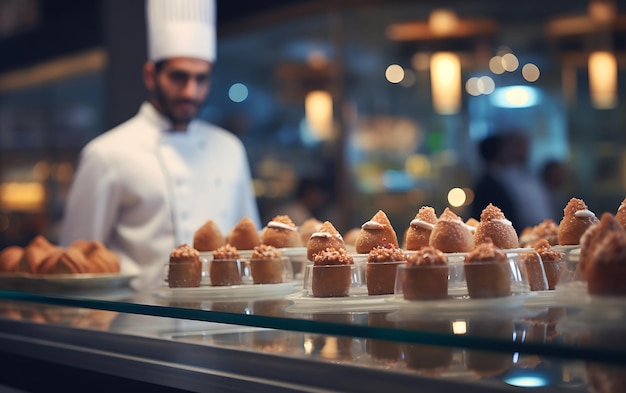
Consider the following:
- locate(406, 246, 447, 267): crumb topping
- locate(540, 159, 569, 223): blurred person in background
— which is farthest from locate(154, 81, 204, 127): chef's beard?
locate(540, 159, 569, 223): blurred person in background

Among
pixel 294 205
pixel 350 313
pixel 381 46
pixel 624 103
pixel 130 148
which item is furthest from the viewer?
pixel 294 205

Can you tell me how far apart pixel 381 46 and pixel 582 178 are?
1.86 m

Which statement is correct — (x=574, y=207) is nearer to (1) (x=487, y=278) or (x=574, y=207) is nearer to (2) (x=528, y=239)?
(2) (x=528, y=239)

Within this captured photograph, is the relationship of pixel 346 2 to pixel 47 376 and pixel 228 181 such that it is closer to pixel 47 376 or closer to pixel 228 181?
pixel 228 181

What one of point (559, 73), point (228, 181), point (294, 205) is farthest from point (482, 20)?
point (228, 181)

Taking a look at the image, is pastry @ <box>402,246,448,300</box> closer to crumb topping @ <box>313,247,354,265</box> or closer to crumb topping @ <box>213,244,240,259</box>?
crumb topping @ <box>313,247,354,265</box>

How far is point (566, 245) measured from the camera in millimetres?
1607

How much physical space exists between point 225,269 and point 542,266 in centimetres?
72

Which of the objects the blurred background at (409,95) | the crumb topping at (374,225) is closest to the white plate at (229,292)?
the crumb topping at (374,225)

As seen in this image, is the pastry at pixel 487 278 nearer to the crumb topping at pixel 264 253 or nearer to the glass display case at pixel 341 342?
the glass display case at pixel 341 342

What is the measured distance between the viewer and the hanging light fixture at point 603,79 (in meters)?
6.31

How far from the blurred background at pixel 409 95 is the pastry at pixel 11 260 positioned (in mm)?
3152

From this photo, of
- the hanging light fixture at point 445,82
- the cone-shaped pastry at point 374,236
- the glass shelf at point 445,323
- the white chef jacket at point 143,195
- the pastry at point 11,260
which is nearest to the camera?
the glass shelf at point 445,323

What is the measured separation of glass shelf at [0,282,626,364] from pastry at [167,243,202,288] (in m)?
0.23
